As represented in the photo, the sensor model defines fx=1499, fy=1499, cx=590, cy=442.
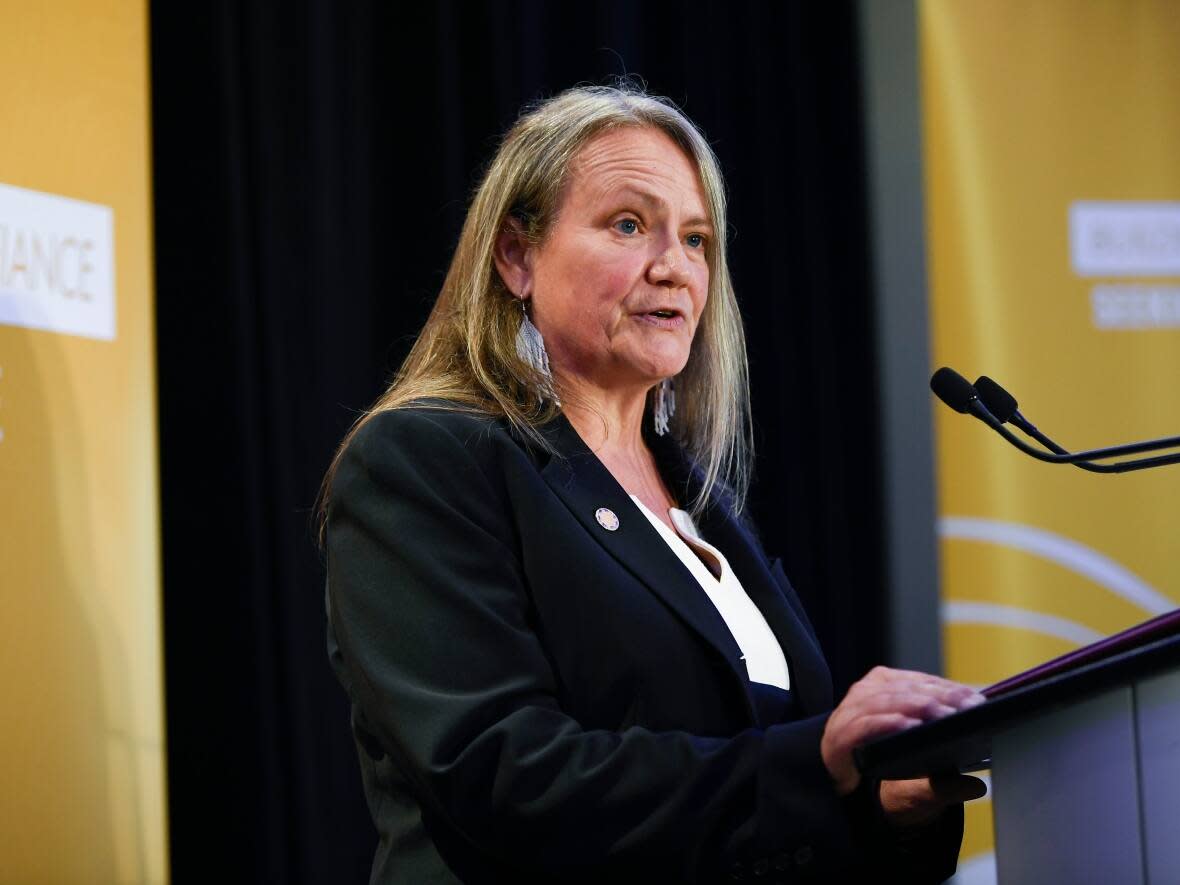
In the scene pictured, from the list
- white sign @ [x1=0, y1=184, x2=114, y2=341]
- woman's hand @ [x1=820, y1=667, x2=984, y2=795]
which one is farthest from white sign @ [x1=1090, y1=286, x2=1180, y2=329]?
woman's hand @ [x1=820, y1=667, x2=984, y2=795]

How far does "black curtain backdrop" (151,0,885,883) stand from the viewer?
2934mm

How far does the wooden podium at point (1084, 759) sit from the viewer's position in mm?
1113

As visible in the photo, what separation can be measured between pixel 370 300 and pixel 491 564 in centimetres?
189

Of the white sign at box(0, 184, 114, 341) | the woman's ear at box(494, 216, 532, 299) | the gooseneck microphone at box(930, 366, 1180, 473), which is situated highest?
the white sign at box(0, 184, 114, 341)

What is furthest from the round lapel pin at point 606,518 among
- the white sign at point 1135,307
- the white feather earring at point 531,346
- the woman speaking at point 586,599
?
the white sign at point 1135,307

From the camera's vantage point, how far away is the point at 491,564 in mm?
1549

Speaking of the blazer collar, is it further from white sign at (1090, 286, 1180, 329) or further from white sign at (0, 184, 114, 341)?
white sign at (1090, 286, 1180, 329)

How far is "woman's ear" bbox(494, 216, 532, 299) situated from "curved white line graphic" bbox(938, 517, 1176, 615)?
2259mm

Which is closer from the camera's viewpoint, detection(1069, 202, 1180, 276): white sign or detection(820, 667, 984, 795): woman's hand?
detection(820, 667, 984, 795): woman's hand

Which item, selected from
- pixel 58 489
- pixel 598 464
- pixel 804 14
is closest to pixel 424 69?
pixel 804 14

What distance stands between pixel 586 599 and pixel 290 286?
5.75ft

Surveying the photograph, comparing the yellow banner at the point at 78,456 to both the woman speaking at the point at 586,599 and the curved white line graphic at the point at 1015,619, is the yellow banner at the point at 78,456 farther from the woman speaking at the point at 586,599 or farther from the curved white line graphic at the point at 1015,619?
the curved white line graphic at the point at 1015,619

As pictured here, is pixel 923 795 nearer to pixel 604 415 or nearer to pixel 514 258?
pixel 604 415

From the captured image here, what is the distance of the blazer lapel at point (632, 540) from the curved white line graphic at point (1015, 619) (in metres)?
2.37
